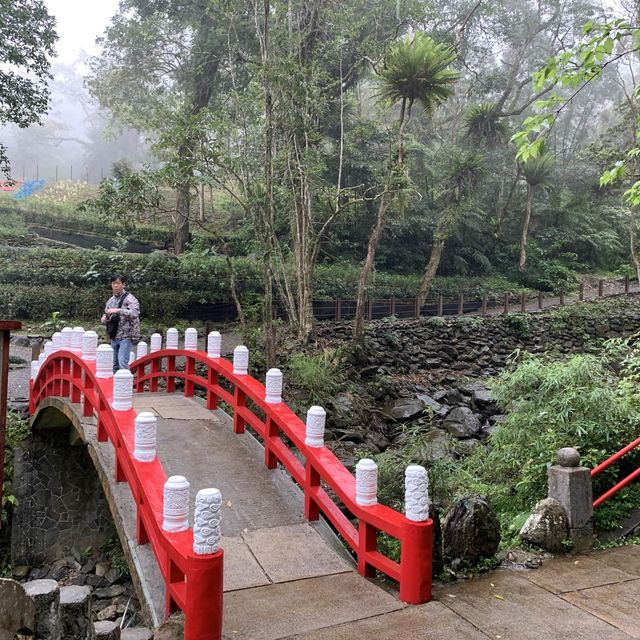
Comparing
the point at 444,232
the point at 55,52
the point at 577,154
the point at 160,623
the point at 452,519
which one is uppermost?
the point at 577,154

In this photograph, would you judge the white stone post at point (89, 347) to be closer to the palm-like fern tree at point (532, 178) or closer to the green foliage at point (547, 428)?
the green foliage at point (547, 428)

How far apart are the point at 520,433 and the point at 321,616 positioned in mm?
3382

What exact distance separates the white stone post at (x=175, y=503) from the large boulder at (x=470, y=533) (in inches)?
77.5

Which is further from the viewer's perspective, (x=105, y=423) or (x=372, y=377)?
(x=372, y=377)

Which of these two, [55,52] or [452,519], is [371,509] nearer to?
[452,519]

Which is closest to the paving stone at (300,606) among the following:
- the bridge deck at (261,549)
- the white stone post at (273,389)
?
the bridge deck at (261,549)

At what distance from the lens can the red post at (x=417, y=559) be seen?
344cm

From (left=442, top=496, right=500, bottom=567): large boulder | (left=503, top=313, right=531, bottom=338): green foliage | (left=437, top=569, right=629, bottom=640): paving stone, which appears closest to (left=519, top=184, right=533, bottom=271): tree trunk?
(left=503, top=313, right=531, bottom=338): green foliage

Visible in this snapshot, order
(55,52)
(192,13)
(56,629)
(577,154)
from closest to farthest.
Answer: (56,629)
(55,52)
(192,13)
(577,154)

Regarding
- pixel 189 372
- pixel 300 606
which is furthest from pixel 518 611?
pixel 189 372

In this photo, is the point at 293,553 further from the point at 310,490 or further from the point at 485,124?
the point at 485,124

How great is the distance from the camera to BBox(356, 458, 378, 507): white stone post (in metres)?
3.92

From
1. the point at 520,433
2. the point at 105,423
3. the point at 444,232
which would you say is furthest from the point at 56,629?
the point at 444,232

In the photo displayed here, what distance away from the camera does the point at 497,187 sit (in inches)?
1080
